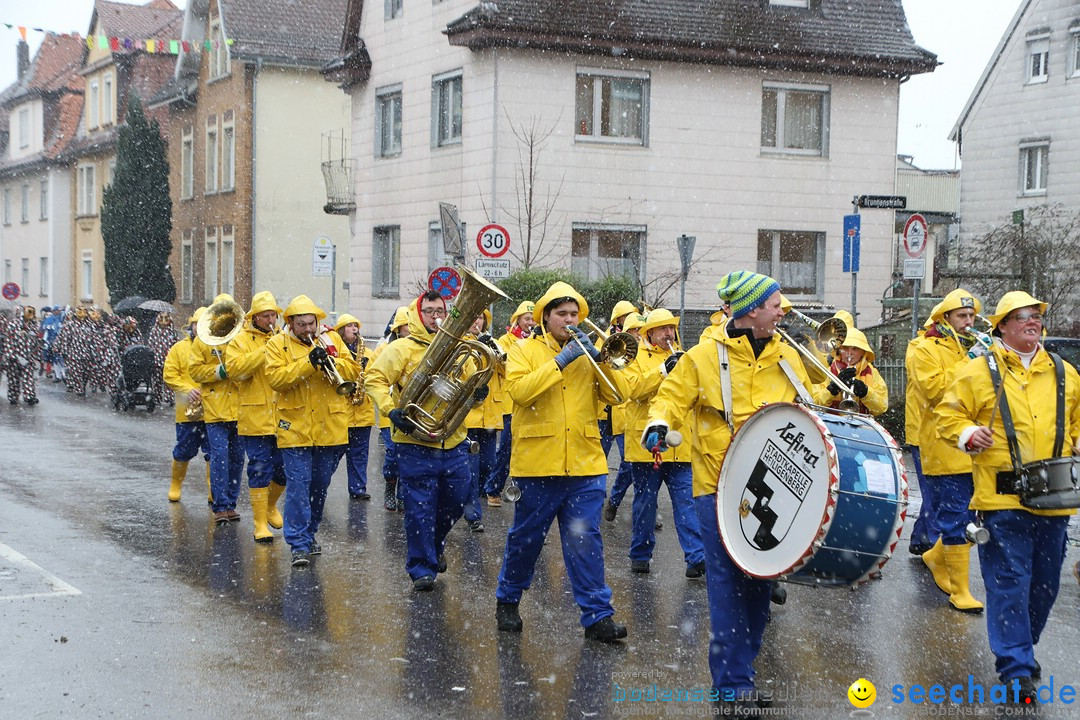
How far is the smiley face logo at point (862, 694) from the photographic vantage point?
19.7 ft

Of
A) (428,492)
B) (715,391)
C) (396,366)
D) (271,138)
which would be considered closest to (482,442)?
(396,366)

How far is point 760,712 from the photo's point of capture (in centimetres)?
584

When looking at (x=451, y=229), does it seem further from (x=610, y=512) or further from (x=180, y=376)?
(x=610, y=512)

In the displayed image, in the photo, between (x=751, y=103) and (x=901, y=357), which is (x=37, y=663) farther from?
(x=751, y=103)

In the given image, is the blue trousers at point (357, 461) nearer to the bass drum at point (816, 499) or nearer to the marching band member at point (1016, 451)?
the marching band member at point (1016, 451)

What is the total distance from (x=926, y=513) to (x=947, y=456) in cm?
157

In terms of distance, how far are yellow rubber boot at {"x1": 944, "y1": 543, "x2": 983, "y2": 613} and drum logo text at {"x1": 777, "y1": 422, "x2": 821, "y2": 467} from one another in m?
3.05

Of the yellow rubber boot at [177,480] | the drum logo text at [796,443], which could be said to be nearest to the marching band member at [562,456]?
the drum logo text at [796,443]

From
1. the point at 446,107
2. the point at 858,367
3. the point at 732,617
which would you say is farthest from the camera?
the point at 446,107

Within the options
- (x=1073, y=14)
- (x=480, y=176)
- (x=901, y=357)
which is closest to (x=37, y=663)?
(x=901, y=357)

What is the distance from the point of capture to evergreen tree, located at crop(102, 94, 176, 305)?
40562 mm

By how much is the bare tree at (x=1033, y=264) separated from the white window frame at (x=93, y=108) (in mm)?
33581

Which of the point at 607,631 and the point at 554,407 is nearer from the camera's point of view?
the point at 607,631

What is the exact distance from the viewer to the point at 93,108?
5012 centimetres
